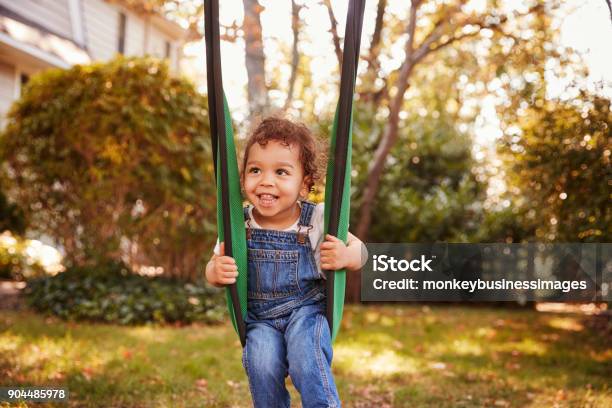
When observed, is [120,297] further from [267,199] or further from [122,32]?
[122,32]

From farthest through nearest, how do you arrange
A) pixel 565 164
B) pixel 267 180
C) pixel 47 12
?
pixel 47 12
pixel 565 164
pixel 267 180

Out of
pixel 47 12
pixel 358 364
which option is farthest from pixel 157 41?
pixel 358 364

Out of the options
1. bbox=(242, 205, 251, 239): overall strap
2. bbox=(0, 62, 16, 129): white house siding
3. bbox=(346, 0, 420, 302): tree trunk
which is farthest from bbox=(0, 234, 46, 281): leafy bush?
bbox=(242, 205, 251, 239): overall strap

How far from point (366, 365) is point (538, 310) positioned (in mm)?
4304

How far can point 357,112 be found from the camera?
331 inches

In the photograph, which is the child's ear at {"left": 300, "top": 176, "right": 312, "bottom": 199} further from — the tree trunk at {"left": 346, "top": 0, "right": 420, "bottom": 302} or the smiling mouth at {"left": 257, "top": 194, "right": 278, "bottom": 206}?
the tree trunk at {"left": 346, "top": 0, "right": 420, "bottom": 302}

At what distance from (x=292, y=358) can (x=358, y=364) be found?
222 centimetres

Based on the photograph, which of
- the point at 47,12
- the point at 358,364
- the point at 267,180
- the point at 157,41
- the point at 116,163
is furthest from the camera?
the point at 157,41

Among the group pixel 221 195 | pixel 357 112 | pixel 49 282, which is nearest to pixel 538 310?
pixel 357 112

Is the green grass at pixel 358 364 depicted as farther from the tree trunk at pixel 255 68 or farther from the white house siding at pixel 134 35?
the white house siding at pixel 134 35

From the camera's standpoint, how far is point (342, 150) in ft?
6.45

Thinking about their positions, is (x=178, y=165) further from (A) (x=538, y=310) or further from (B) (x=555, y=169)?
(A) (x=538, y=310)

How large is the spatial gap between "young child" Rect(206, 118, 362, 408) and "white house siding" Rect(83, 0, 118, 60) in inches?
398

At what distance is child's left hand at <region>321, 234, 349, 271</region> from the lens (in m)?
2.02
